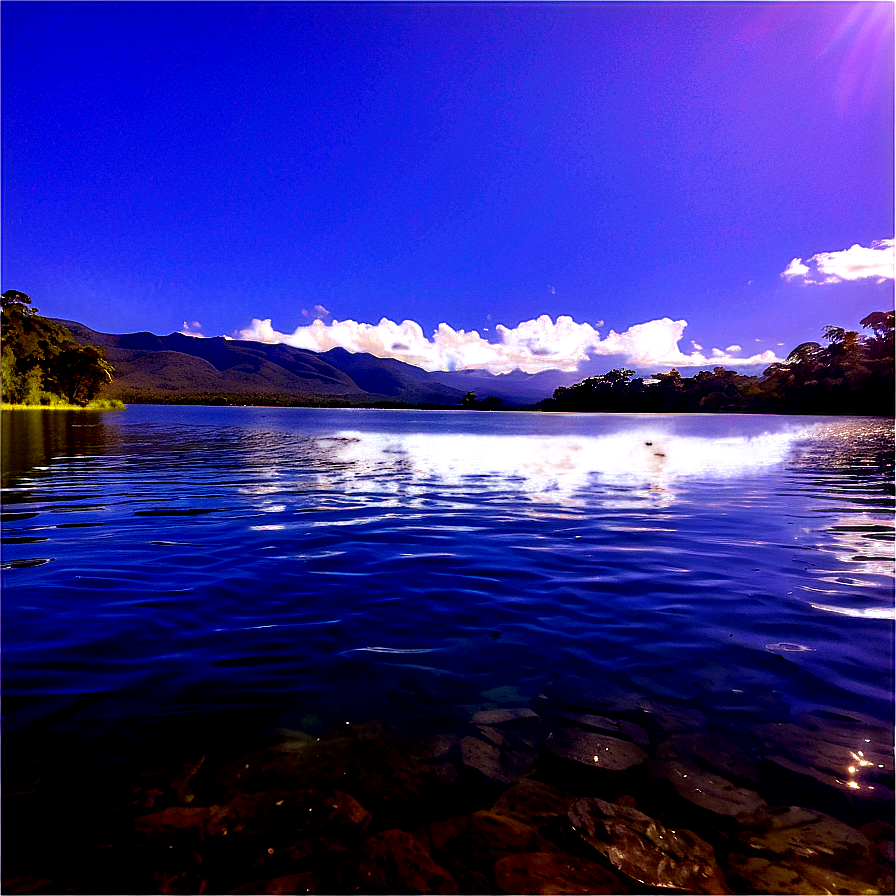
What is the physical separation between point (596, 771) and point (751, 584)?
7.39 meters

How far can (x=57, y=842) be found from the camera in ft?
13.1

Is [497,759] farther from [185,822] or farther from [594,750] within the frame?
[185,822]

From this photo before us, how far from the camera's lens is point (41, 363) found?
118 meters

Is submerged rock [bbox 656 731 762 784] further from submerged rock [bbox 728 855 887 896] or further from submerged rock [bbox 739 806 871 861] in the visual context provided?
submerged rock [bbox 728 855 887 896]

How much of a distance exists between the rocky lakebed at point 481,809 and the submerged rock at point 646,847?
1 centimetres

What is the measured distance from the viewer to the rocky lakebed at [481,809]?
3.84 meters

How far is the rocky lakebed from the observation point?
12.6 ft

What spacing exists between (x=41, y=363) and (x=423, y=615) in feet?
473

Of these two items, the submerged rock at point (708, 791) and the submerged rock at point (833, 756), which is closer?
the submerged rock at point (708, 791)

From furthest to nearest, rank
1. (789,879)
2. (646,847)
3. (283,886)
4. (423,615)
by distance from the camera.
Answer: (423,615) < (646,847) < (789,879) < (283,886)

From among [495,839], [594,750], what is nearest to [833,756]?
[594,750]

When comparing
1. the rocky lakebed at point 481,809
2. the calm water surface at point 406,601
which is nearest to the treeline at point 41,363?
the calm water surface at point 406,601

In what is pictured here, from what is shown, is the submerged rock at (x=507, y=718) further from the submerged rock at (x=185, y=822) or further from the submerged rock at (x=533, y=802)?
the submerged rock at (x=185, y=822)

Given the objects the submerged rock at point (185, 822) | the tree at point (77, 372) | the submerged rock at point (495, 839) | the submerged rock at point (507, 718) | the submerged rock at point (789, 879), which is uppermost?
the tree at point (77, 372)
